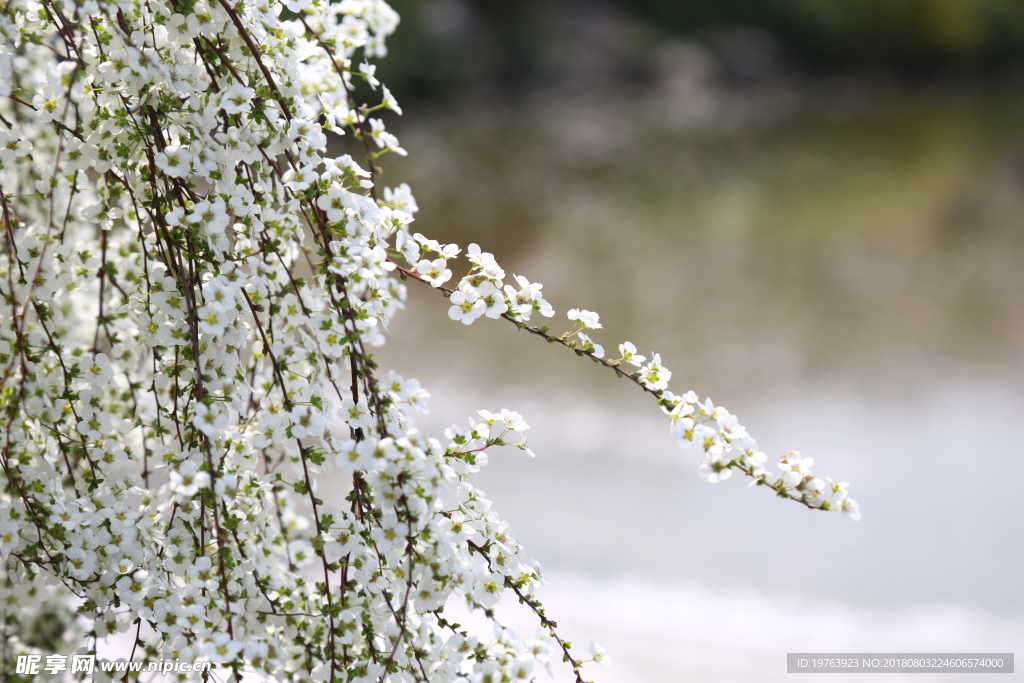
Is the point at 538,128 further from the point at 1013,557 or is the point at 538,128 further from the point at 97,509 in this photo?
the point at 97,509

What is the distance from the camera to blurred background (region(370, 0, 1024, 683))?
9.59ft

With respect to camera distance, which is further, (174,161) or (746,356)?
(746,356)

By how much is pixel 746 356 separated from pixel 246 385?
400cm

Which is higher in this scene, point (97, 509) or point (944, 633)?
point (944, 633)

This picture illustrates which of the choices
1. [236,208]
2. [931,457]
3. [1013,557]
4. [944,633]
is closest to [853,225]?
[931,457]

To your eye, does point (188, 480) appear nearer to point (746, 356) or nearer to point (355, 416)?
point (355, 416)

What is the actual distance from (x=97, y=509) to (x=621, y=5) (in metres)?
17.0

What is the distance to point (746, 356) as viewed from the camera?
4824 mm

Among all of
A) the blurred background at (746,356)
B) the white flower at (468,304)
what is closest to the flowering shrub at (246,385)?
the white flower at (468,304)

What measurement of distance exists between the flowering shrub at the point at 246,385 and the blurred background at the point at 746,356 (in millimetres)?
1276

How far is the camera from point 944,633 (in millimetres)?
2820

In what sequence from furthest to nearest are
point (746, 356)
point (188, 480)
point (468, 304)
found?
point (746, 356), point (468, 304), point (188, 480)

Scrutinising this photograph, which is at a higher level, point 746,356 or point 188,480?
point 746,356

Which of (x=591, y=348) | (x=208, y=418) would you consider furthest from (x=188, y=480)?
(x=591, y=348)
